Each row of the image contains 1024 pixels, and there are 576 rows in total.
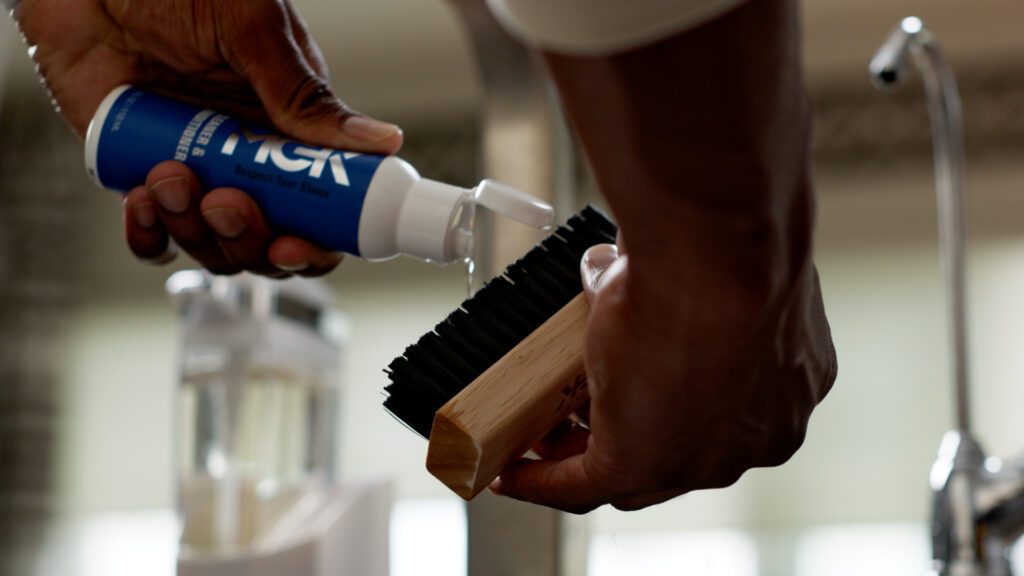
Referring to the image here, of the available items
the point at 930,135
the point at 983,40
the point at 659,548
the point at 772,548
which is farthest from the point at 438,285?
the point at 983,40

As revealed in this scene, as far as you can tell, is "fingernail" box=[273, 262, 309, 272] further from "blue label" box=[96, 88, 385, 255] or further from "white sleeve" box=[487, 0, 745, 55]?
"white sleeve" box=[487, 0, 745, 55]

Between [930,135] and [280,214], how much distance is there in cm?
286

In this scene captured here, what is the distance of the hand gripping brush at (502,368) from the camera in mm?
382

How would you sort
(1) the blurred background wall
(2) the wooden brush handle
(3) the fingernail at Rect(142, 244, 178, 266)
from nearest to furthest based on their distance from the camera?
(2) the wooden brush handle
(3) the fingernail at Rect(142, 244, 178, 266)
(1) the blurred background wall

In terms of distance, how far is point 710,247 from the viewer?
0.26 m

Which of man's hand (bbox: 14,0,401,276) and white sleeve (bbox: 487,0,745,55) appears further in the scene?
man's hand (bbox: 14,0,401,276)

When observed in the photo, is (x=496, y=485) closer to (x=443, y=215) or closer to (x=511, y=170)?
(x=443, y=215)

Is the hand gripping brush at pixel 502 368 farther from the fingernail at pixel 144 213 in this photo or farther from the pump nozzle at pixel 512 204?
the fingernail at pixel 144 213

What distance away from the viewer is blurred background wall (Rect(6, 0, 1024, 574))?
2.96m

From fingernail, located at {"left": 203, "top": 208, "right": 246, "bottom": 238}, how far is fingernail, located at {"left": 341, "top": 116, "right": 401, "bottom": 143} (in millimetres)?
65

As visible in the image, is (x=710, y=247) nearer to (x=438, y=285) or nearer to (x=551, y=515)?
(x=551, y=515)

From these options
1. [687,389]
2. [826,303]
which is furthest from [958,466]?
[826,303]

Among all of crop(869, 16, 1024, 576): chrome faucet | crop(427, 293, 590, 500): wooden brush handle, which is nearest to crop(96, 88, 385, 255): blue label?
crop(427, 293, 590, 500): wooden brush handle

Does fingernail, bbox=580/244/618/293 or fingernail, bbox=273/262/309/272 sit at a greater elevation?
fingernail, bbox=273/262/309/272
